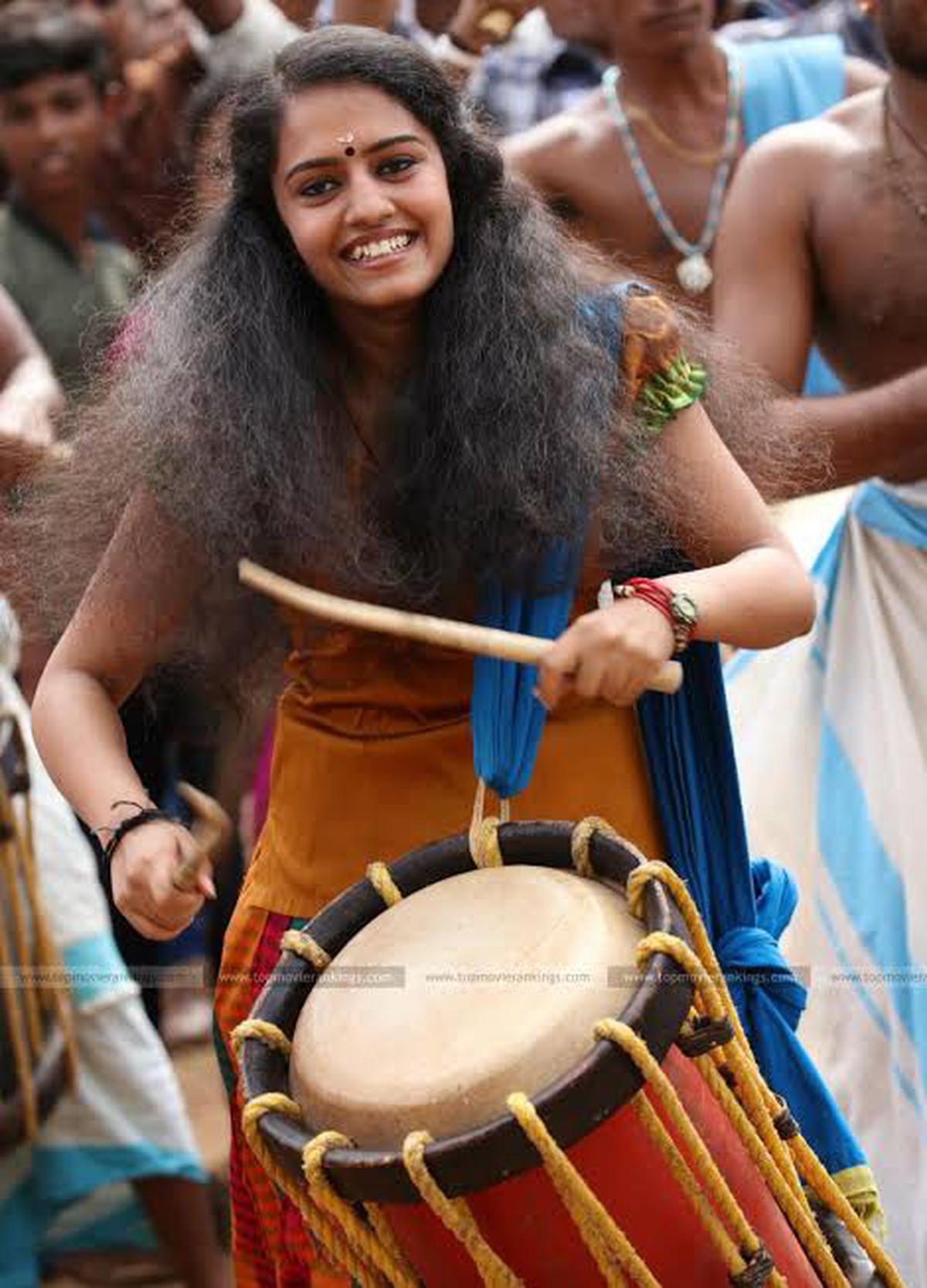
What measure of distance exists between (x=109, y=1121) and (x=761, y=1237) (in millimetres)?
2156

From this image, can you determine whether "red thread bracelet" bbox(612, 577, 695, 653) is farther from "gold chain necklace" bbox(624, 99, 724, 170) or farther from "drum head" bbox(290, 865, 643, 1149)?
"gold chain necklace" bbox(624, 99, 724, 170)

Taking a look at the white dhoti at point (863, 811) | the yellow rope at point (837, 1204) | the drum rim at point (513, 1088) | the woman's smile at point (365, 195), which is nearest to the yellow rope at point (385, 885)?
the drum rim at point (513, 1088)

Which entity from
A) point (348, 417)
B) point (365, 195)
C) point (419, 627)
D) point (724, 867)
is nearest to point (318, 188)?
point (365, 195)

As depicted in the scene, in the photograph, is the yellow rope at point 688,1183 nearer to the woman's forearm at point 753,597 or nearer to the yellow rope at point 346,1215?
the yellow rope at point 346,1215

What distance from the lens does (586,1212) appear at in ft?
8.55

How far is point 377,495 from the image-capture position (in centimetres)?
307

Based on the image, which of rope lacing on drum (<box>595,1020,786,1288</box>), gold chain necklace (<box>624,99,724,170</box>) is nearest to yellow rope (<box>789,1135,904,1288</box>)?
rope lacing on drum (<box>595,1020,786,1288</box>)

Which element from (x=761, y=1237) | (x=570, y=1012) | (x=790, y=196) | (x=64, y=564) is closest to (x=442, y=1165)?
(x=570, y=1012)

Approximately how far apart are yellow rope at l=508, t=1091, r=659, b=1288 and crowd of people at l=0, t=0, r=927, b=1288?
0.47 m

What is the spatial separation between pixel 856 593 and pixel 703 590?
4.71ft

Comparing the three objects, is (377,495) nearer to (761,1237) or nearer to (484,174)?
(484,174)

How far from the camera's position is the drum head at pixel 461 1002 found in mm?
2605

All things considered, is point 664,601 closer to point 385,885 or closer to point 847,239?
point 385,885

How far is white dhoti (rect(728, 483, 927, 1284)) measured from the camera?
12.9 feet
